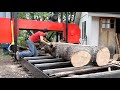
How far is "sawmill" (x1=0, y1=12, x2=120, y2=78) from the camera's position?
164 inches

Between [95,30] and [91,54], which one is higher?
[95,30]

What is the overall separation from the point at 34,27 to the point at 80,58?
2.38 metres

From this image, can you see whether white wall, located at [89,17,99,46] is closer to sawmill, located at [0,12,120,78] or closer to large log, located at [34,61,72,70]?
sawmill, located at [0,12,120,78]

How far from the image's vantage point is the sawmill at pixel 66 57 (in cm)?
418

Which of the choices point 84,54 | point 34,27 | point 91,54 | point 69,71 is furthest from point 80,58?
point 34,27

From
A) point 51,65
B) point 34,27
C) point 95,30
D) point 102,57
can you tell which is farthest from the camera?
point 95,30

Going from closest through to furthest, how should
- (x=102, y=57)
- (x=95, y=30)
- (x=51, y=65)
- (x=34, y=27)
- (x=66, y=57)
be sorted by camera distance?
(x=51, y=65), (x=102, y=57), (x=66, y=57), (x=34, y=27), (x=95, y=30)

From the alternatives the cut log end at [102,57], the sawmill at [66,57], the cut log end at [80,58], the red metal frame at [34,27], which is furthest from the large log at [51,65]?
the red metal frame at [34,27]

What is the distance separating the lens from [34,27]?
6.62 meters

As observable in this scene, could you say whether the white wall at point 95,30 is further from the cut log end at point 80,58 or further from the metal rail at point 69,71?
the cut log end at point 80,58

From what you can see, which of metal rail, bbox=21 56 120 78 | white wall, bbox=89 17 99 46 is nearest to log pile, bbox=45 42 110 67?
metal rail, bbox=21 56 120 78

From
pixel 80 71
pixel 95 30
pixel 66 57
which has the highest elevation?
pixel 95 30

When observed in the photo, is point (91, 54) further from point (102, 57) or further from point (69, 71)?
point (69, 71)
